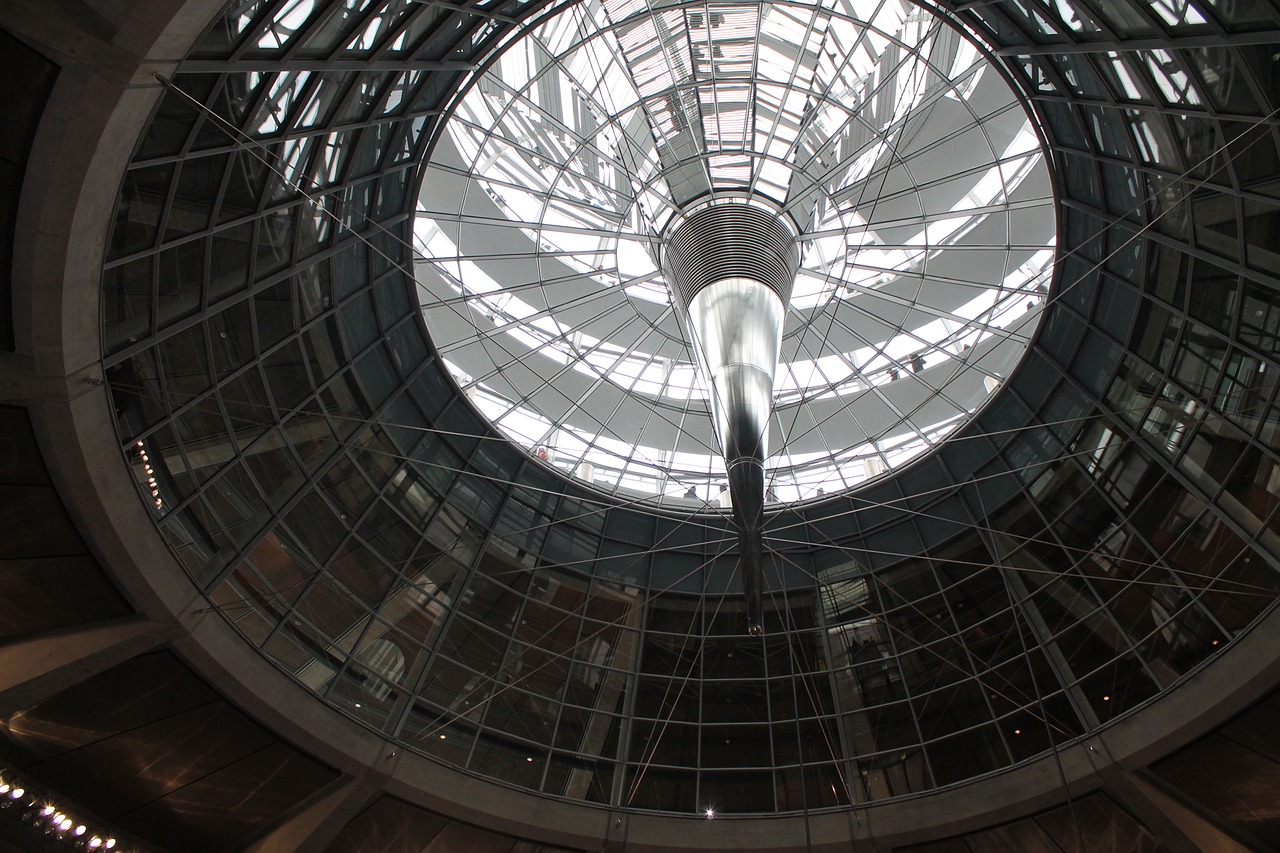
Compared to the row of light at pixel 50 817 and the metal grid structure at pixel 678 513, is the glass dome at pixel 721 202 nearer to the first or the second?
the metal grid structure at pixel 678 513

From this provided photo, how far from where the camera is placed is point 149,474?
57.2 ft

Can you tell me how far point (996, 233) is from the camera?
2889 cm

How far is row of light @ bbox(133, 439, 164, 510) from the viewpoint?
17227 millimetres

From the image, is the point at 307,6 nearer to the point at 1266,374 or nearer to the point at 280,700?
the point at 280,700

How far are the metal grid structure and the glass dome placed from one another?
2.01 m

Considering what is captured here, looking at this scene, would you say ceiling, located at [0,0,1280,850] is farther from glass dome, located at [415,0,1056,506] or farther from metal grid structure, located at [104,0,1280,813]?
glass dome, located at [415,0,1056,506]

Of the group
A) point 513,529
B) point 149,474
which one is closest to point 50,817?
point 149,474

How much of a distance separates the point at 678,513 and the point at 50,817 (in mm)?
17878

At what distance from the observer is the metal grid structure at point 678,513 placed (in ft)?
53.3

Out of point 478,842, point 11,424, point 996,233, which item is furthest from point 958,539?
point 11,424

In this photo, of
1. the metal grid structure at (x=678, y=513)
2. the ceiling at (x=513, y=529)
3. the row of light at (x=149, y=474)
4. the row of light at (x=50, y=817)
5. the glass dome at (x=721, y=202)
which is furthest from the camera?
the glass dome at (x=721, y=202)

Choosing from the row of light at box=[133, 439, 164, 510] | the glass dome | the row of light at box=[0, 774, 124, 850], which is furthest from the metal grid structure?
the row of light at box=[0, 774, 124, 850]

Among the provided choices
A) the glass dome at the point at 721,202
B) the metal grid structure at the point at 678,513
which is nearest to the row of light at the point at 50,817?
the metal grid structure at the point at 678,513

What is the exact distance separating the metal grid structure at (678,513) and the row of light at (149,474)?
9 centimetres
